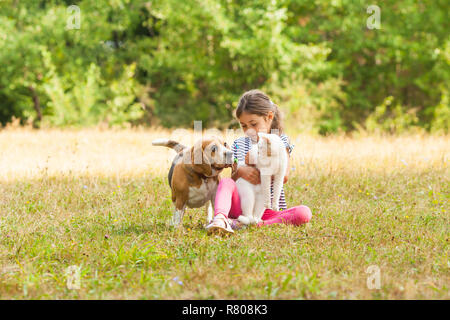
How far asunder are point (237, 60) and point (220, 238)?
13.5 meters

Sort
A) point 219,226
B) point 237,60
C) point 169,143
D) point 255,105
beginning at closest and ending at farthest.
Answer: point 219,226, point 255,105, point 169,143, point 237,60

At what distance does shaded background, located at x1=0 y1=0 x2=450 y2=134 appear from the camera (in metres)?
16.6

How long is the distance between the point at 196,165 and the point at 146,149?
564 centimetres

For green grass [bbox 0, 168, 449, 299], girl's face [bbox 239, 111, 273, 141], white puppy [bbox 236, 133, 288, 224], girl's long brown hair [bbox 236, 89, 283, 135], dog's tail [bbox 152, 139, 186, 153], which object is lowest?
green grass [bbox 0, 168, 449, 299]

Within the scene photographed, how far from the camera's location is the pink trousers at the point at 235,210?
446cm

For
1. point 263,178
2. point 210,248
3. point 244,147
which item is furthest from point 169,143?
point 210,248

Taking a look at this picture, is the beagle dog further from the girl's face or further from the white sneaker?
the girl's face

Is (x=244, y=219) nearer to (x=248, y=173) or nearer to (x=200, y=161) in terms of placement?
(x=248, y=173)

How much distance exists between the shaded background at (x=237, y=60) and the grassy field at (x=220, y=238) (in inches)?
335

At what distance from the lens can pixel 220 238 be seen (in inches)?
170

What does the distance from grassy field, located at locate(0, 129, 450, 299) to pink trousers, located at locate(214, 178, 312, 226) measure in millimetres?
116

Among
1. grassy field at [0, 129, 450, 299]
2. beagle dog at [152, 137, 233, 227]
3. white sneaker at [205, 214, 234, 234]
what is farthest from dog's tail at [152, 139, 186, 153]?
white sneaker at [205, 214, 234, 234]

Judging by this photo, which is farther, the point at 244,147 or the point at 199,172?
the point at 244,147

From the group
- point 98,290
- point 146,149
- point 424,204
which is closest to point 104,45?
point 146,149
